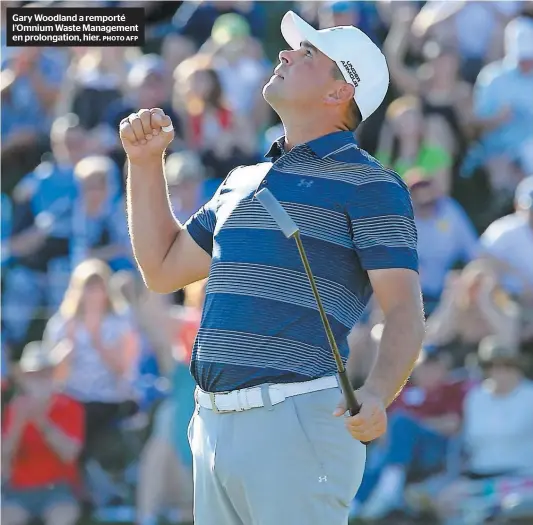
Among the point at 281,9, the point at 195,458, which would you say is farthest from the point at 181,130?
the point at 195,458

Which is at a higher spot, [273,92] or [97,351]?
[273,92]

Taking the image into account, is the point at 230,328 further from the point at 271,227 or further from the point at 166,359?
the point at 166,359

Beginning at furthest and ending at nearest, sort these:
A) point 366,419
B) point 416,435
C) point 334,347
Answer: point 416,435
point 334,347
point 366,419

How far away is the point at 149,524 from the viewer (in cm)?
752

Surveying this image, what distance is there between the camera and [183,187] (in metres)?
8.41

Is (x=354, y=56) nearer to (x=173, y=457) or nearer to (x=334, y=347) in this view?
(x=334, y=347)

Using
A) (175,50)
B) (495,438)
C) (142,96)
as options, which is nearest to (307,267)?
(495,438)

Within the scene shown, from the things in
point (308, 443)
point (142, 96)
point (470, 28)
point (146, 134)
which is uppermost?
point (146, 134)

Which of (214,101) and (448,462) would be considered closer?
(448,462)

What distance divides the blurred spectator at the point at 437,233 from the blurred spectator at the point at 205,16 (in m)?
2.39

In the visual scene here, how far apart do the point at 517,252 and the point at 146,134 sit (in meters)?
4.86

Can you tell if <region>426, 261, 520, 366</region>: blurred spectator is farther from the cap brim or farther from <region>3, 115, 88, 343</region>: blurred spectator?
the cap brim

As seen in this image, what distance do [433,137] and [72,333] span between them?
283 centimetres

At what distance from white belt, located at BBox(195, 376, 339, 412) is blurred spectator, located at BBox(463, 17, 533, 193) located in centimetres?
586
